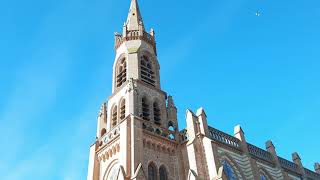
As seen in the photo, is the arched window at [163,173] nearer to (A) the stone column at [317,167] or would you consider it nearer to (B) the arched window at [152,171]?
(B) the arched window at [152,171]

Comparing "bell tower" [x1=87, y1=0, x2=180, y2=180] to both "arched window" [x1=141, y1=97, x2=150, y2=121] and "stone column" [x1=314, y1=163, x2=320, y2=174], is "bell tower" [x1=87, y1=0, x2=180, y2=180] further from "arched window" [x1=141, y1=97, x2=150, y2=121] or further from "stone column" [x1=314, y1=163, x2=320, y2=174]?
"stone column" [x1=314, y1=163, x2=320, y2=174]

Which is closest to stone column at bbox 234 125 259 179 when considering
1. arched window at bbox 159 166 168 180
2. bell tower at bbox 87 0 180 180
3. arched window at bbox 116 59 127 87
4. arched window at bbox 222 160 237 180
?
Answer: arched window at bbox 222 160 237 180

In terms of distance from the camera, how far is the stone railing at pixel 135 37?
4078 cm

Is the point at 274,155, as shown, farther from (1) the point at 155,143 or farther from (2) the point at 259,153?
(1) the point at 155,143

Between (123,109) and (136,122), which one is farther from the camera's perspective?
(123,109)

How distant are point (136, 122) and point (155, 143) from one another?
A: 2.37m

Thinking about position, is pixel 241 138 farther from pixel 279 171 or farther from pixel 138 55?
pixel 138 55

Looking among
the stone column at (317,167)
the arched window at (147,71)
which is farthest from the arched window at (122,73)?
the stone column at (317,167)

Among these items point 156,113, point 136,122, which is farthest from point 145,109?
point 136,122

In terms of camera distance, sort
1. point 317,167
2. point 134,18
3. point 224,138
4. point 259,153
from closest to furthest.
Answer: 1. point 224,138
2. point 259,153
3. point 134,18
4. point 317,167

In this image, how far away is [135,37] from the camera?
4081cm

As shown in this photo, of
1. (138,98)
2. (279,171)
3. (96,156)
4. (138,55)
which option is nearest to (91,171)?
(96,156)

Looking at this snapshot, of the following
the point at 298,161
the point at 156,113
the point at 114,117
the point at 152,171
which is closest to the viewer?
the point at 152,171

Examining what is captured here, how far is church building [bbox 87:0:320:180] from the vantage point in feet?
96.8
